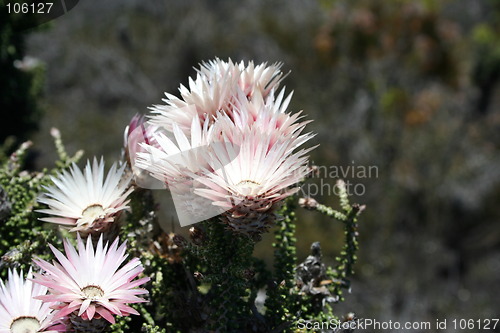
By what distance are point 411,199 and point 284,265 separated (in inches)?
136

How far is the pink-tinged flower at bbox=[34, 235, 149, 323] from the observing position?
0.84 m

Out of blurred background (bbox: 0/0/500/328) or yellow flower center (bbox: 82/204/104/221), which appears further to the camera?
blurred background (bbox: 0/0/500/328)

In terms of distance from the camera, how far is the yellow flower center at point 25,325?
899 mm

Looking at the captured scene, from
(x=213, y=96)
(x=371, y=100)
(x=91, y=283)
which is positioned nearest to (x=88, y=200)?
(x=91, y=283)

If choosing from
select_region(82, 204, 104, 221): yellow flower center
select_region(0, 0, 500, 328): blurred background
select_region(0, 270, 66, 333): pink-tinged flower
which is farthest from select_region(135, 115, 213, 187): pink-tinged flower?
select_region(0, 0, 500, 328): blurred background

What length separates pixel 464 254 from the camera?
13.6 feet

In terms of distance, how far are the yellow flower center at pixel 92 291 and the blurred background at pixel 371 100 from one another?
7.35ft

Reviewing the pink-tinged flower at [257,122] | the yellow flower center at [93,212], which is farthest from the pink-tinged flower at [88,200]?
the pink-tinged flower at [257,122]

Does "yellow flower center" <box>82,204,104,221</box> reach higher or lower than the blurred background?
lower

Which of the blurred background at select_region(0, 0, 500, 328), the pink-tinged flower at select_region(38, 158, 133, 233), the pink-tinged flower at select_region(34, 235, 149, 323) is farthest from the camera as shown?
the blurred background at select_region(0, 0, 500, 328)

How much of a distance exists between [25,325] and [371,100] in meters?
5.08

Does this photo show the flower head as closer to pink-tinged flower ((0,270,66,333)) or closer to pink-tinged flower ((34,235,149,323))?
pink-tinged flower ((34,235,149,323))

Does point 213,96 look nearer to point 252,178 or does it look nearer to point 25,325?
point 252,178

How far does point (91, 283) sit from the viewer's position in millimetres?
909
